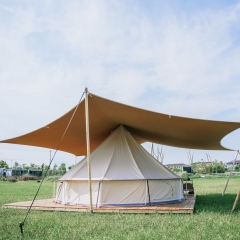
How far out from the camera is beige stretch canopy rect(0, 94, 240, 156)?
749 centimetres

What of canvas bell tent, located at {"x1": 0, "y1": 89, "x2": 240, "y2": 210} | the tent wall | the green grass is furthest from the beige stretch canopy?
the green grass

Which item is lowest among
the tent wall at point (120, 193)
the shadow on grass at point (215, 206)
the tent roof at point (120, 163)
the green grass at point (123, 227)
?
the green grass at point (123, 227)

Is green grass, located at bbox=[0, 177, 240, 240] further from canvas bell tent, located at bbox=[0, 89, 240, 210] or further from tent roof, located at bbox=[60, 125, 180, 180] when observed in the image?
tent roof, located at bbox=[60, 125, 180, 180]

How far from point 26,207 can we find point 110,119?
3233mm

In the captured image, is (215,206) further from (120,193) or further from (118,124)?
(118,124)

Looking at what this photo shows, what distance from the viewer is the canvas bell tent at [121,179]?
841 centimetres

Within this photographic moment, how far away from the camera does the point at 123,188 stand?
845cm

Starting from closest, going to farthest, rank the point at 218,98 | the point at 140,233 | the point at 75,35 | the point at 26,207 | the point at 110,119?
the point at 140,233 < the point at 75,35 < the point at 26,207 < the point at 110,119 < the point at 218,98

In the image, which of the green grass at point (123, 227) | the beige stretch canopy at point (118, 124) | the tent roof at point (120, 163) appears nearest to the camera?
the green grass at point (123, 227)

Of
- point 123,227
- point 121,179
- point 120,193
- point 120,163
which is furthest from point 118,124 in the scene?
point 123,227

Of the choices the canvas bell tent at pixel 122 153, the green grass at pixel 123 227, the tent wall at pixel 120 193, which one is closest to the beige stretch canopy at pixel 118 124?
the canvas bell tent at pixel 122 153

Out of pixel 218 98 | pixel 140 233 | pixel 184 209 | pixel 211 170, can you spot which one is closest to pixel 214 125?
pixel 184 209

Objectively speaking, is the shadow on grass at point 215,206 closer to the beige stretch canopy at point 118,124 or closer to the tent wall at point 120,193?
the tent wall at point 120,193

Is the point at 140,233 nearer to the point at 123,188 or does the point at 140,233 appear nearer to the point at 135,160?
the point at 123,188
